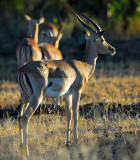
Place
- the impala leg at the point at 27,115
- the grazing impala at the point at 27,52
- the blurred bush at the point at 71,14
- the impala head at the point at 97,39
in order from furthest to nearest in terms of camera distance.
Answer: the blurred bush at the point at 71,14, the grazing impala at the point at 27,52, the impala head at the point at 97,39, the impala leg at the point at 27,115

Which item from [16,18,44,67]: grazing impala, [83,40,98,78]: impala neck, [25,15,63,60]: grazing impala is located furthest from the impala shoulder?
[25,15,63,60]: grazing impala

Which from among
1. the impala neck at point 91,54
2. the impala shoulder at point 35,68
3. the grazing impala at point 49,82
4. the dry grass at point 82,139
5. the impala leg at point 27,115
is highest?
the impala neck at point 91,54

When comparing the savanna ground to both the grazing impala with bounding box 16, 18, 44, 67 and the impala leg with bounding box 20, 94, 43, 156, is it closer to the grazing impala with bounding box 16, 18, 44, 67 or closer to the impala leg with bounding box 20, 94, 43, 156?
the impala leg with bounding box 20, 94, 43, 156

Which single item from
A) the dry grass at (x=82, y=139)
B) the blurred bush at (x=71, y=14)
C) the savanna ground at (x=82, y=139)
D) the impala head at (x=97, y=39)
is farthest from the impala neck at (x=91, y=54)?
the blurred bush at (x=71, y=14)

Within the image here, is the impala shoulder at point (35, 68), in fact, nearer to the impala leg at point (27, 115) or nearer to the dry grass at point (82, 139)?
the impala leg at point (27, 115)

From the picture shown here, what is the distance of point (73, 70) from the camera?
5078 millimetres

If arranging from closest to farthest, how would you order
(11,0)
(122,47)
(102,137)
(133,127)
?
(102,137) < (133,127) < (122,47) < (11,0)

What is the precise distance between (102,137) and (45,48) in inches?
162

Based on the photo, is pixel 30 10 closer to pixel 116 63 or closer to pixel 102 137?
pixel 116 63

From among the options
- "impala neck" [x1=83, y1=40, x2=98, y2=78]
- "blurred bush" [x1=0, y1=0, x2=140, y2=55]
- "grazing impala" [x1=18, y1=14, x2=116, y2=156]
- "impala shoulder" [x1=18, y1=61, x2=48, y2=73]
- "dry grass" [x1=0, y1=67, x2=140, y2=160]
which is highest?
"blurred bush" [x1=0, y1=0, x2=140, y2=55]

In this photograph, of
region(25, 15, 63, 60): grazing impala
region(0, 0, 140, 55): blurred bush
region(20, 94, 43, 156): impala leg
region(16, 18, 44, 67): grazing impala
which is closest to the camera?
region(20, 94, 43, 156): impala leg

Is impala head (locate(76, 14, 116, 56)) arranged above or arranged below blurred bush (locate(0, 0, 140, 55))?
below

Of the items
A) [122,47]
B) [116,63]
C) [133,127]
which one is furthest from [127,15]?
[133,127]

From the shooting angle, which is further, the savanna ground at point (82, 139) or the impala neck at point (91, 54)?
the impala neck at point (91, 54)
